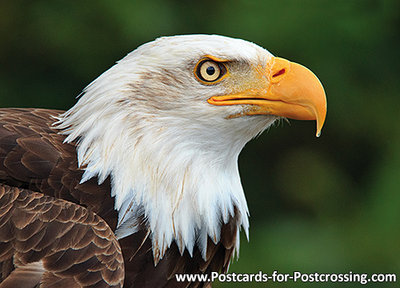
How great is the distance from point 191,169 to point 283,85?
408mm

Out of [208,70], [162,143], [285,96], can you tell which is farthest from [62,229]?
[285,96]

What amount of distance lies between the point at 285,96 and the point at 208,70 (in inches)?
10.5

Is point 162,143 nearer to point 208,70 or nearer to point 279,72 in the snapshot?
point 208,70

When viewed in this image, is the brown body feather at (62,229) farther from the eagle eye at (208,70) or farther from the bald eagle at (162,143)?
the eagle eye at (208,70)

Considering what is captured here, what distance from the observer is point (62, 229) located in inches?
82.2

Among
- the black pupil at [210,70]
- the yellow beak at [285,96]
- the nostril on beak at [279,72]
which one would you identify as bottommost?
the yellow beak at [285,96]

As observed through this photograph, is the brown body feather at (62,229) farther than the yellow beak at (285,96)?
No

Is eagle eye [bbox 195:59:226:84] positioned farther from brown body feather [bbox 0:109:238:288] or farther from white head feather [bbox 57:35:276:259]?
brown body feather [bbox 0:109:238:288]

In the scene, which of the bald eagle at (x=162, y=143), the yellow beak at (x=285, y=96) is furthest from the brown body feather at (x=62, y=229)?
the yellow beak at (x=285, y=96)

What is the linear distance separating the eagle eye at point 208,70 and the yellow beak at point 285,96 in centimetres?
6

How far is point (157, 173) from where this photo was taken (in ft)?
7.36

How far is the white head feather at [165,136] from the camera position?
7.32ft

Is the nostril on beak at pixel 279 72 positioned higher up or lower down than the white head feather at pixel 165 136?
higher up

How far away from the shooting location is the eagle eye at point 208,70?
7.41 ft
